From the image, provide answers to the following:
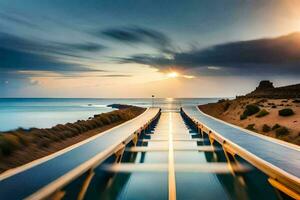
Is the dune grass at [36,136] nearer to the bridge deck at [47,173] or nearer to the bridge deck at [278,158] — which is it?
the bridge deck at [47,173]

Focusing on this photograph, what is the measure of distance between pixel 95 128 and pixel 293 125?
1576 centimetres

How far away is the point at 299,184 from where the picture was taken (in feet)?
16.9

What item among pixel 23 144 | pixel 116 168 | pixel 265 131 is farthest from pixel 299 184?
pixel 265 131

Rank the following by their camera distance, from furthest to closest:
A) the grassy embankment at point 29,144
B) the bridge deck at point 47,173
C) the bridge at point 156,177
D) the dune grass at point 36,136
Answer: the dune grass at point 36,136 → the grassy embankment at point 29,144 → the bridge at point 156,177 → the bridge deck at point 47,173

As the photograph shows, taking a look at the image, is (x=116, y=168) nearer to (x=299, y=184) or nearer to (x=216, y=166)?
(x=216, y=166)

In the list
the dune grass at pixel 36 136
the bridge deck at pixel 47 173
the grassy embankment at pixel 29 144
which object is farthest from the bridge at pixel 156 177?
the dune grass at pixel 36 136

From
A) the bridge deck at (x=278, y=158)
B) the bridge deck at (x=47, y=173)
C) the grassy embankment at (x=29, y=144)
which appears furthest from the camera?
the grassy embankment at (x=29, y=144)

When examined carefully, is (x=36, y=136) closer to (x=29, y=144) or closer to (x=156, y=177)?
(x=29, y=144)

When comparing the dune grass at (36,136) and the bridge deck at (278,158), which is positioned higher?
the bridge deck at (278,158)

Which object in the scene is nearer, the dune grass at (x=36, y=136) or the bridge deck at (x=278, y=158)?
the bridge deck at (x=278, y=158)

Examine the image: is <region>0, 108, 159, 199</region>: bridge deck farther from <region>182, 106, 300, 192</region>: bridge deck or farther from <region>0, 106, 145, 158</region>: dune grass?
<region>182, 106, 300, 192</region>: bridge deck

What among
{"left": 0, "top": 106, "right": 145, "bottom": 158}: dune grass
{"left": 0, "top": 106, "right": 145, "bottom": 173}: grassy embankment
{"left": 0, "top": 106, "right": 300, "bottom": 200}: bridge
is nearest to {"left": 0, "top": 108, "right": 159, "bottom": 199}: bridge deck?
{"left": 0, "top": 106, "right": 300, "bottom": 200}: bridge

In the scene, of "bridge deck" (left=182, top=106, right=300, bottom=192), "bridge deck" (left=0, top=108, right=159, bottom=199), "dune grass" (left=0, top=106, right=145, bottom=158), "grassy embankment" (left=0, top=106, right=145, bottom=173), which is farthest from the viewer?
"dune grass" (left=0, top=106, right=145, bottom=158)

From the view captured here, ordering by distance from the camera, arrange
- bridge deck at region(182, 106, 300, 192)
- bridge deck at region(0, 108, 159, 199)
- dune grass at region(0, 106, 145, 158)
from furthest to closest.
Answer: dune grass at region(0, 106, 145, 158), bridge deck at region(182, 106, 300, 192), bridge deck at region(0, 108, 159, 199)
